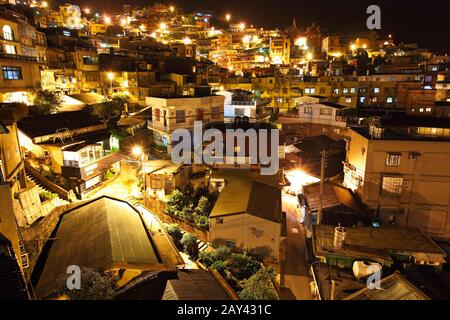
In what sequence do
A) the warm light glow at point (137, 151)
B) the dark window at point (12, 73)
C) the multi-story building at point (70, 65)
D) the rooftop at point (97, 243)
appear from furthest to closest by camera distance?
1. the multi-story building at point (70, 65)
2. the warm light glow at point (137, 151)
3. the dark window at point (12, 73)
4. the rooftop at point (97, 243)

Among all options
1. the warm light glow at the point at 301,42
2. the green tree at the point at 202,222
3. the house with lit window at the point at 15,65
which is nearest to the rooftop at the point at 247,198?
the green tree at the point at 202,222

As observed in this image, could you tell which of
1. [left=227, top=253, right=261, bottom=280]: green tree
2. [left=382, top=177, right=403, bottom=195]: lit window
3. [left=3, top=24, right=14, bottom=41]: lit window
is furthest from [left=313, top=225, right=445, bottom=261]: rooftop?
[left=3, top=24, right=14, bottom=41]: lit window

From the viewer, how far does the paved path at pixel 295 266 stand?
1492cm

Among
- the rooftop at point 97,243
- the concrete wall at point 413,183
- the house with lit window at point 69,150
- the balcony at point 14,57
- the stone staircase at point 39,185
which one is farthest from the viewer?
the balcony at point 14,57

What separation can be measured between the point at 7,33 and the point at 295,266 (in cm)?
2879

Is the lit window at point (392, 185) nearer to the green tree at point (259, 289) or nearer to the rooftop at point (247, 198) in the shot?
the rooftop at point (247, 198)

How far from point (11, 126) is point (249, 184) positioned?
47.9 ft

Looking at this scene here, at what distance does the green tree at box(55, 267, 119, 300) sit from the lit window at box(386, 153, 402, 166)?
1715 cm

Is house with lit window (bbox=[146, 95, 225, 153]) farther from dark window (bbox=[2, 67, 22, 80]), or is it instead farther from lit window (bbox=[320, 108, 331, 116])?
lit window (bbox=[320, 108, 331, 116])

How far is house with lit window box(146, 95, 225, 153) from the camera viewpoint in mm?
26219

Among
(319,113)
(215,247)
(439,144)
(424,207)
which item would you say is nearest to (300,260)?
(215,247)

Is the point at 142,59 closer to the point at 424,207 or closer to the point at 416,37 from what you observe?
the point at 424,207

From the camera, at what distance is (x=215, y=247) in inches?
675

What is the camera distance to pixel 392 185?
19375 mm
